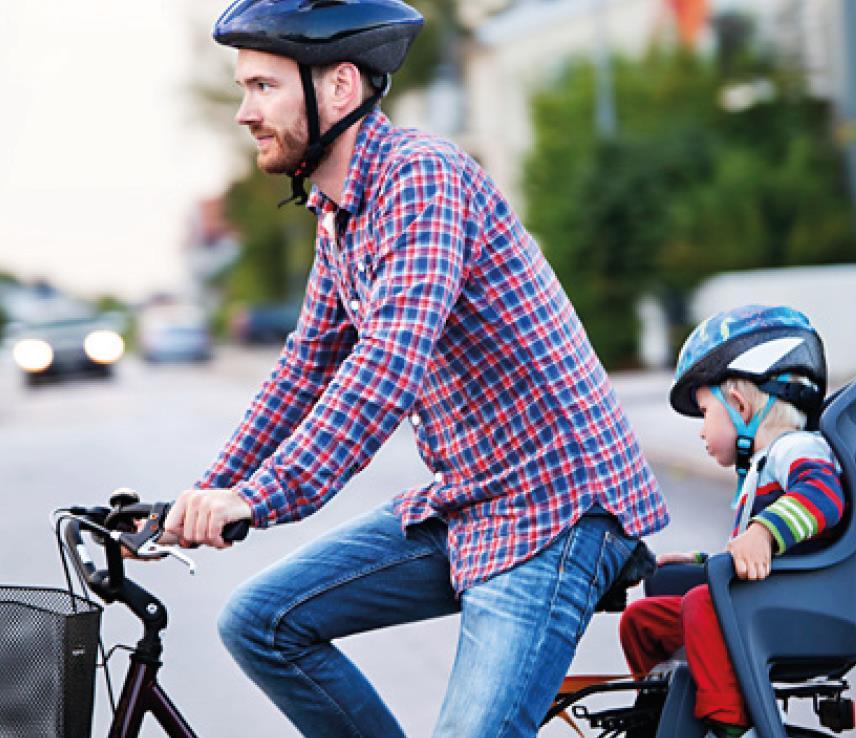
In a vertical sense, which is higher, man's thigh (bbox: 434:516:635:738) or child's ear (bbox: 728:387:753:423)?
child's ear (bbox: 728:387:753:423)

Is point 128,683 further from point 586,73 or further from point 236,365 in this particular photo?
point 236,365

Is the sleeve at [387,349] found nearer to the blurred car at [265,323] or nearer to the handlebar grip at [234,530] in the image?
the handlebar grip at [234,530]

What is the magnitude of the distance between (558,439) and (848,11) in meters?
18.1

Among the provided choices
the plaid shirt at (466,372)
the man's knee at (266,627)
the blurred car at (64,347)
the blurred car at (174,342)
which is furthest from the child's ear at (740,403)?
the blurred car at (174,342)

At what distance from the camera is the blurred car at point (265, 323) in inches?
2050

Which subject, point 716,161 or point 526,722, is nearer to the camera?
point 526,722

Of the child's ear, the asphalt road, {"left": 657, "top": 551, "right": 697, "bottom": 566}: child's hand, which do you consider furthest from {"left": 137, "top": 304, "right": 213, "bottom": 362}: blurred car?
the child's ear

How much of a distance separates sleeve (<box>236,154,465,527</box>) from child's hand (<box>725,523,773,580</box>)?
0.56m

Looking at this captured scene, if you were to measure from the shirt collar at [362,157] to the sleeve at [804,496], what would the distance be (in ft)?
2.67

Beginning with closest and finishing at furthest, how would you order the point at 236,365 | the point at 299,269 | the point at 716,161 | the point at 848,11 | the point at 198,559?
the point at 198,559, the point at 848,11, the point at 716,161, the point at 236,365, the point at 299,269

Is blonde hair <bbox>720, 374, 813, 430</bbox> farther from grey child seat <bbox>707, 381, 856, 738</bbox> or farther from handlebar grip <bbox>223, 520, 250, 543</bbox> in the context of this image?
handlebar grip <bbox>223, 520, 250, 543</bbox>

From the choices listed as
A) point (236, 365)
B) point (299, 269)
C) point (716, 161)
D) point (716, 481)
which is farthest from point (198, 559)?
point (299, 269)

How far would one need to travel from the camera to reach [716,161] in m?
26.0

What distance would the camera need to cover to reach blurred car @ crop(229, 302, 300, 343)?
52.1 m
